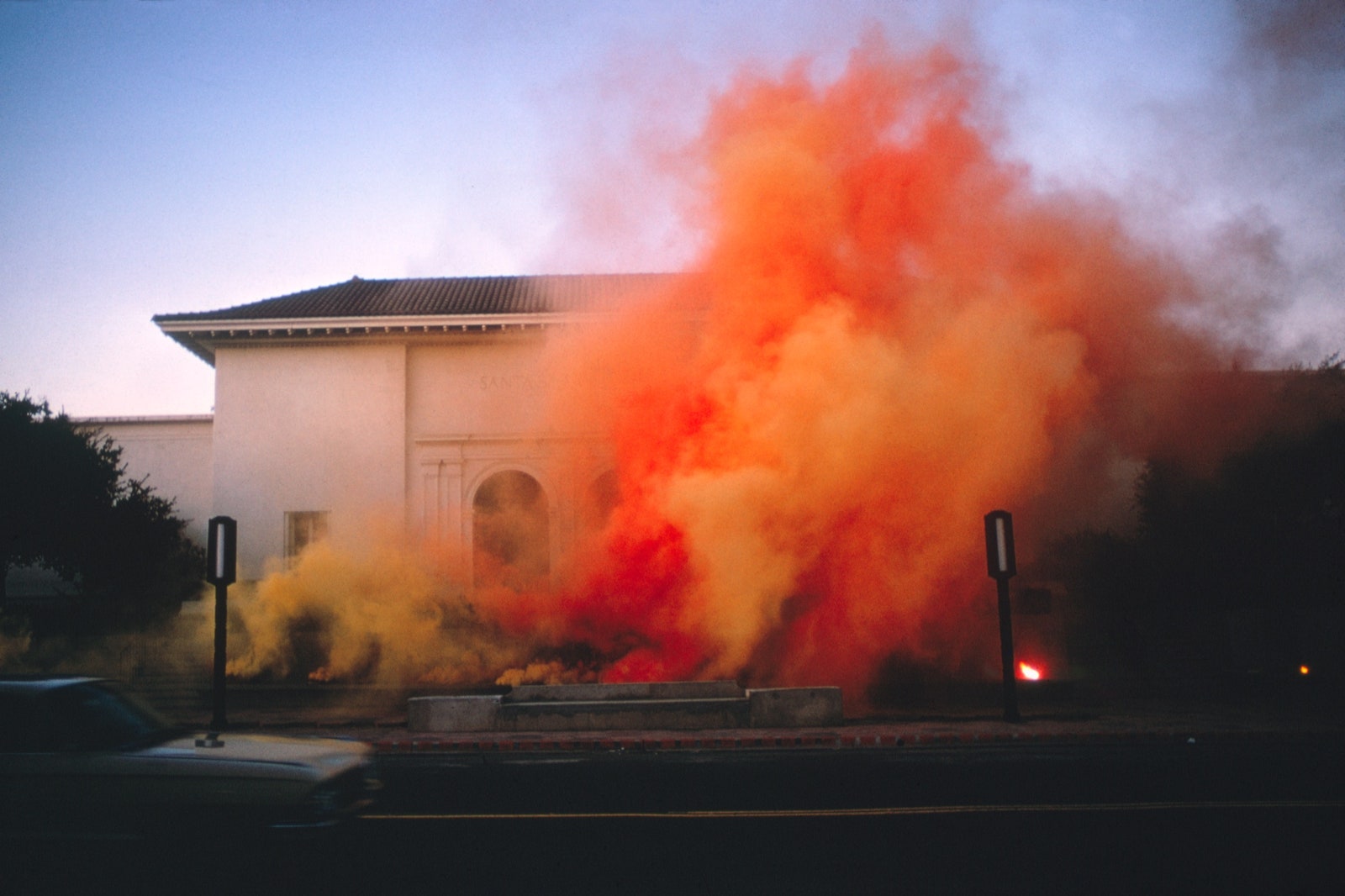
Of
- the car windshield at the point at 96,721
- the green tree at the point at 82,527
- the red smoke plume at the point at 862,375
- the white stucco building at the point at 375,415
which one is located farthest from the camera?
the white stucco building at the point at 375,415

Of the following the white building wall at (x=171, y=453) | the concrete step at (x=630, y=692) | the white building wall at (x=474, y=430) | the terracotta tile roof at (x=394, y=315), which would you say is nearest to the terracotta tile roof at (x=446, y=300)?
the terracotta tile roof at (x=394, y=315)

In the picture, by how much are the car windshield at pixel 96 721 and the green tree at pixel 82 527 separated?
55.9 ft

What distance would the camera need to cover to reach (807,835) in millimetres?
6219

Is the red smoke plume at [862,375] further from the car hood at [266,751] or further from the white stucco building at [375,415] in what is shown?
the car hood at [266,751]

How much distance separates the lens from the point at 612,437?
20.0 metres

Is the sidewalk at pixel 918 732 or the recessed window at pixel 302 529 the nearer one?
the sidewalk at pixel 918 732

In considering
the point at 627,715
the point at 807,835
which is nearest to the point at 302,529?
the point at 627,715

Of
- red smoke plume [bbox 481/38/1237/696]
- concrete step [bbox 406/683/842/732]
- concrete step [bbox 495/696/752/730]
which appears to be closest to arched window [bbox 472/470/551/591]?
red smoke plume [bbox 481/38/1237/696]

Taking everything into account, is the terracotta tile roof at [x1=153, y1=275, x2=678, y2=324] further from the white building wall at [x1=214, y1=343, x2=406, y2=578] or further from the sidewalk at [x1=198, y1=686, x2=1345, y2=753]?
the sidewalk at [x1=198, y1=686, x2=1345, y2=753]

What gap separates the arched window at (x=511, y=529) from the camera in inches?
858

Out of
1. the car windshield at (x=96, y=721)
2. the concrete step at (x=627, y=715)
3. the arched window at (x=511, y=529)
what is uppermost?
the arched window at (x=511, y=529)

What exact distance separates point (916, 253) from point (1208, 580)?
965 centimetres

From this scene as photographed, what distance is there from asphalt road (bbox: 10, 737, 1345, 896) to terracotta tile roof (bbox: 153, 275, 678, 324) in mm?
13821

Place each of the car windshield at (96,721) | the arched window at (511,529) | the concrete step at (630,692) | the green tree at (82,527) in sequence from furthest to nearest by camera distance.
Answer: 1. the arched window at (511,529)
2. the green tree at (82,527)
3. the concrete step at (630,692)
4. the car windshield at (96,721)
